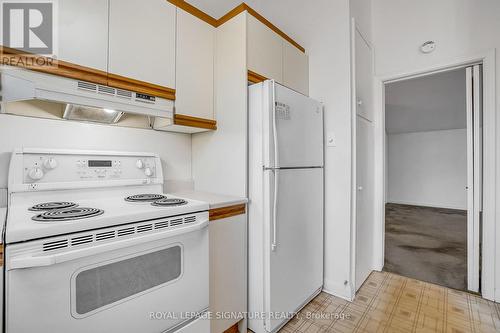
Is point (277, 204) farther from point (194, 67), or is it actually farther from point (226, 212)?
point (194, 67)

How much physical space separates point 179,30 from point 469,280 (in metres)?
3.29

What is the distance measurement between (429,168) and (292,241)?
6740mm

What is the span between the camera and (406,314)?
1.82 m

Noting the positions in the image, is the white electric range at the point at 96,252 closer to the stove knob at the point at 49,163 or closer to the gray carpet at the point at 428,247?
the stove knob at the point at 49,163

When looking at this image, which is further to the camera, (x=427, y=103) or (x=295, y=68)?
(x=427, y=103)

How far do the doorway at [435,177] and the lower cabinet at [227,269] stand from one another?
1.95 meters

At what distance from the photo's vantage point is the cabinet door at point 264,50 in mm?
1671

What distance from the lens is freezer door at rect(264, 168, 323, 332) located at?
61.7 inches

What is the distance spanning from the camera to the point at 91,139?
1550 mm

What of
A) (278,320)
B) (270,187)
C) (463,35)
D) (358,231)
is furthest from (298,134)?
(463,35)

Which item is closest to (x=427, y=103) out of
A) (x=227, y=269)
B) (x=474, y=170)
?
(x=474, y=170)

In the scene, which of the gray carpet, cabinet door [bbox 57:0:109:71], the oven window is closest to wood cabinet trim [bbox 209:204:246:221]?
the oven window

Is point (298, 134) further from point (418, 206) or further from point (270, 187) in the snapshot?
point (418, 206)

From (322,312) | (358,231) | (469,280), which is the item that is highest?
(358,231)
